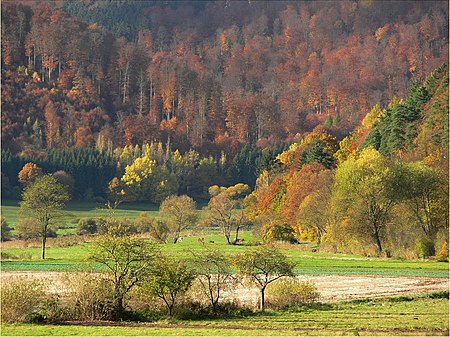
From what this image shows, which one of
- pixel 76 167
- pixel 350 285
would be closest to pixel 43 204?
pixel 350 285

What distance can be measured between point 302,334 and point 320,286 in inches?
904

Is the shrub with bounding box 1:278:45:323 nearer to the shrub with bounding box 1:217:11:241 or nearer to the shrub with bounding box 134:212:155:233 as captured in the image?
the shrub with bounding box 1:217:11:241

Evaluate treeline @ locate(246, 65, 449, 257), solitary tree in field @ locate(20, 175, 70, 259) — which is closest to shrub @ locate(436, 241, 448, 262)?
treeline @ locate(246, 65, 449, 257)

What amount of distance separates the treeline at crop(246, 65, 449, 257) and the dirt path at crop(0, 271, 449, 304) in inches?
768

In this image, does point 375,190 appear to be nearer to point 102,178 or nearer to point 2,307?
point 2,307

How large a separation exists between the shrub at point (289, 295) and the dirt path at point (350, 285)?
1.50 meters

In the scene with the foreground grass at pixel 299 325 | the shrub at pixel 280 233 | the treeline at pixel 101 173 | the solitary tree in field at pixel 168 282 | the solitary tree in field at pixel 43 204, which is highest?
the treeline at pixel 101 173

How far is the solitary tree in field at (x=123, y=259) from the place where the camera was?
140 ft

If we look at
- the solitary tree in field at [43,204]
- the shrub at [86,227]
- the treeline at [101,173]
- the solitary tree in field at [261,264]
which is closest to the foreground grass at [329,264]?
the solitary tree in field at [43,204]

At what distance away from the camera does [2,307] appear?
39.3 meters

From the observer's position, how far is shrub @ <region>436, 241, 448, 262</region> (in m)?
76.7

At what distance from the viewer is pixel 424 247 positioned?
79062 mm

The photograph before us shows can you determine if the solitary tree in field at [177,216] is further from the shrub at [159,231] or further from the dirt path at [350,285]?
the dirt path at [350,285]

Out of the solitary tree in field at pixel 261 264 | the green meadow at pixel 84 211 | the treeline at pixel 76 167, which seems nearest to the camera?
the solitary tree in field at pixel 261 264
